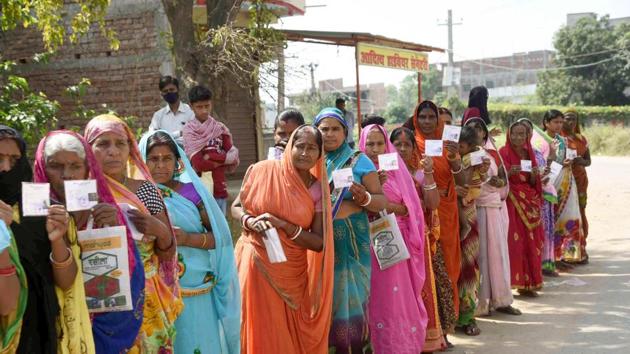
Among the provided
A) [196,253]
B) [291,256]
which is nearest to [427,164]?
[291,256]

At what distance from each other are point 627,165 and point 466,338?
2068 centimetres

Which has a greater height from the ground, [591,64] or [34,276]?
[591,64]

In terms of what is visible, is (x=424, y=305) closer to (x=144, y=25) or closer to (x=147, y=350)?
(x=147, y=350)

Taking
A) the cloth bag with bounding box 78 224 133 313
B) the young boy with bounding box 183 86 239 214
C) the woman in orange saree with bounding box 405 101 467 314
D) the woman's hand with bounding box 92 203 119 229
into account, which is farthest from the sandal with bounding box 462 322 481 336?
the woman's hand with bounding box 92 203 119 229

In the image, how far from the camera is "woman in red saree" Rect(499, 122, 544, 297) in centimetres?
824

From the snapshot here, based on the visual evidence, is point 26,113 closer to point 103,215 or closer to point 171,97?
point 171,97

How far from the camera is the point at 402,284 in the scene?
553 cm

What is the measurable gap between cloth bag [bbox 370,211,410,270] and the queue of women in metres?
0.04

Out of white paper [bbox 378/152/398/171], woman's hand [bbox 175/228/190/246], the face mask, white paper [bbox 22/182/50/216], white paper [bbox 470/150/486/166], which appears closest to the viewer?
white paper [bbox 22/182/50/216]

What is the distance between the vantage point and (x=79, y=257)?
9.98 feet

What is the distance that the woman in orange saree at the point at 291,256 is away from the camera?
14.7 ft

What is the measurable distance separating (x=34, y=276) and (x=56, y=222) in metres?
0.25

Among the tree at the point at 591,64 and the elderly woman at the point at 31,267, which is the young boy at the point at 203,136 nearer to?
the elderly woman at the point at 31,267

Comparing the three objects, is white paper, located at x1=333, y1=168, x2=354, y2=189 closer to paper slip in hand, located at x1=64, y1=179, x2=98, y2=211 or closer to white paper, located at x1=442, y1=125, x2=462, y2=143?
white paper, located at x1=442, y1=125, x2=462, y2=143
